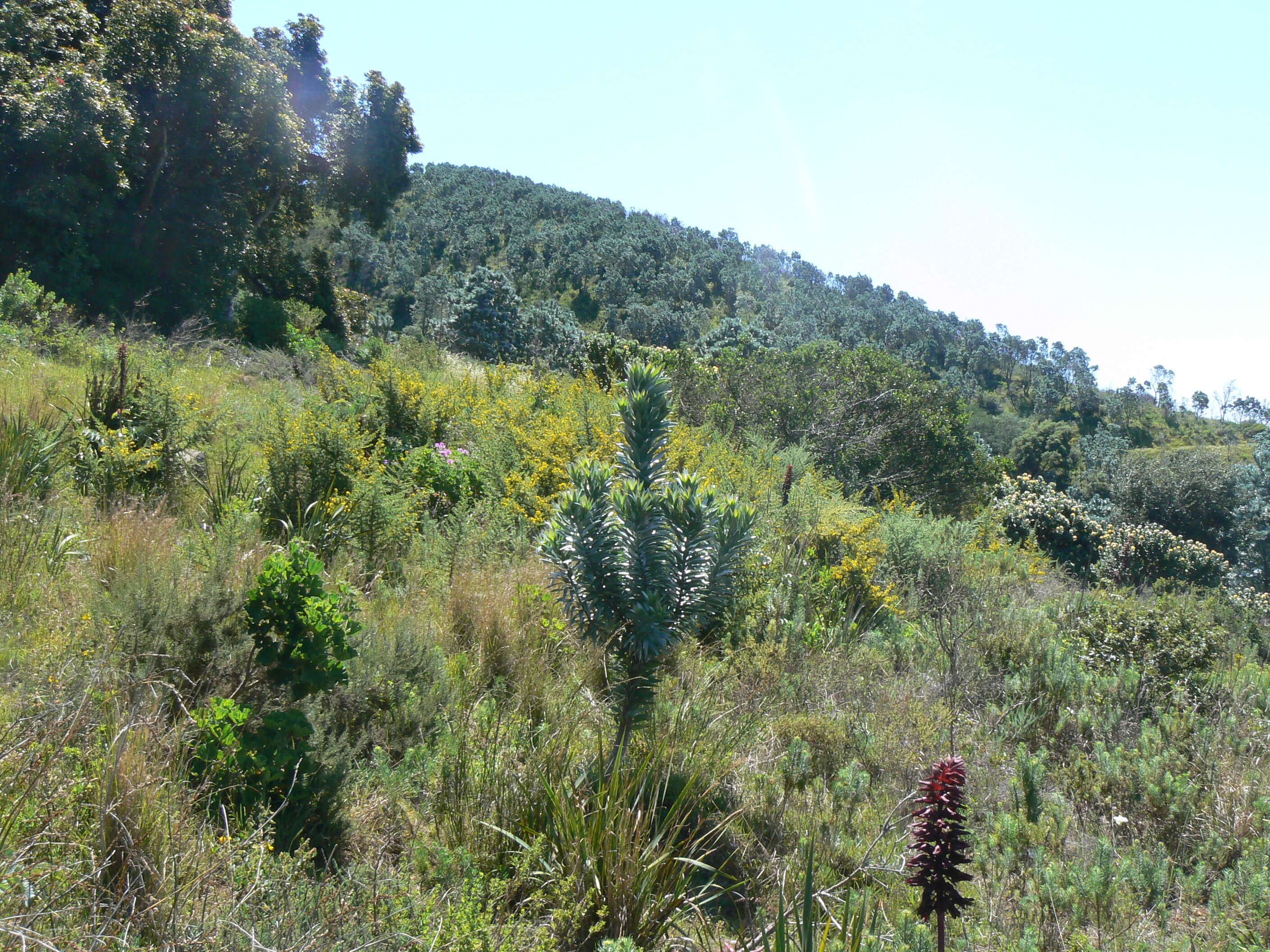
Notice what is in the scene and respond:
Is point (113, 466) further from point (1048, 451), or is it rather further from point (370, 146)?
point (1048, 451)

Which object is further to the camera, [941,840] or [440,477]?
[440,477]

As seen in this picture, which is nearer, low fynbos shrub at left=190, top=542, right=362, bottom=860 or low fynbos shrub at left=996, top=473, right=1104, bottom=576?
low fynbos shrub at left=190, top=542, right=362, bottom=860

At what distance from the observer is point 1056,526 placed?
20.0 meters

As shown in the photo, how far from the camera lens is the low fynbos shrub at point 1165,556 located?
725 inches

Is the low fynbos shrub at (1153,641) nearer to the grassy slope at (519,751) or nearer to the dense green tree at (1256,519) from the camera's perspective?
the grassy slope at (519,751)

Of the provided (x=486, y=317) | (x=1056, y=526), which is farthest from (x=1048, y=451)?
(x=486, y=317)

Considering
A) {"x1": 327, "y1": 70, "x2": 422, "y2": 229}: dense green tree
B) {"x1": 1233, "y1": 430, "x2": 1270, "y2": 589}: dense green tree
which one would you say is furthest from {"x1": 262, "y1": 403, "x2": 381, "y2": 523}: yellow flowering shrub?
{"x1": 1233, "y1": 430, "x2": 1270, "y2": 589}: dense green tree

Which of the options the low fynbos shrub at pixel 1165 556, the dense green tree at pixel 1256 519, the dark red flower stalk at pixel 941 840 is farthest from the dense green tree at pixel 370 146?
the dense green tree at pixel 1256 519

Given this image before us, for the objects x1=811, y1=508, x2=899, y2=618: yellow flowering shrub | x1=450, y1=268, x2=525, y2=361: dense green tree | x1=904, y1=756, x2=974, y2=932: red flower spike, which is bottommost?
x1=811, y1=508, x2=899, y2=618: yellow flowering shrub

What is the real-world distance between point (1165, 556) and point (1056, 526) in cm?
306

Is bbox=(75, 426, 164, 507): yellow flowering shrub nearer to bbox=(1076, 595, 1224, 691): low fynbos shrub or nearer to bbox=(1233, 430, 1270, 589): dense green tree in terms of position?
bbox=(1076, 595, 1224, 691): low fynbos shrub

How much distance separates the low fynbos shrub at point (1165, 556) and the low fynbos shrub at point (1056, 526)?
0.43 m

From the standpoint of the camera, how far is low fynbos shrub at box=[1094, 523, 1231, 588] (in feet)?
60.4

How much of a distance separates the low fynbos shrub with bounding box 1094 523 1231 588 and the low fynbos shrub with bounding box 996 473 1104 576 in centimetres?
43
